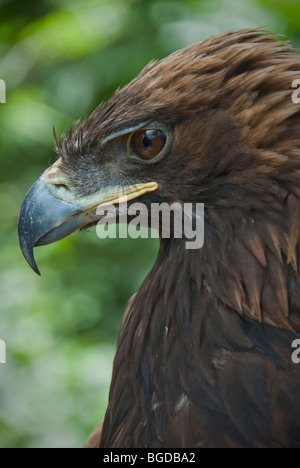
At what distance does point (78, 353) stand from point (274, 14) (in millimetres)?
1899

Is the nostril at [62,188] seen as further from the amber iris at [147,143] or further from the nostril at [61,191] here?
the amber iris at [147,143]

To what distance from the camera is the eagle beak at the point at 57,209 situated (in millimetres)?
2227

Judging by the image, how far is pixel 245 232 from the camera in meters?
2.04

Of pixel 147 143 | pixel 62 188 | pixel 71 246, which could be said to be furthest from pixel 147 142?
pixel 71 246

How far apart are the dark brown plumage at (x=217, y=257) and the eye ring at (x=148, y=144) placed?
0.06 ft

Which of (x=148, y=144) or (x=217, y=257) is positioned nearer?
(x=217, y=257)

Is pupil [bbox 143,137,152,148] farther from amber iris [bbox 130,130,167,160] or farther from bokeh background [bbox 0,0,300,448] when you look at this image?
bokeh background [bbox 0,0,300,448]

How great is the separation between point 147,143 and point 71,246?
2.07 meters

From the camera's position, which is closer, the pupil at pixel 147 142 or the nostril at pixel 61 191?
the pupil at pixel 147 142

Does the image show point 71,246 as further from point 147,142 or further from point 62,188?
point 147,142

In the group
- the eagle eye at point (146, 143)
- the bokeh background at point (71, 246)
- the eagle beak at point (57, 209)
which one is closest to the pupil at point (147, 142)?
the eagle eye at point (146, 143)

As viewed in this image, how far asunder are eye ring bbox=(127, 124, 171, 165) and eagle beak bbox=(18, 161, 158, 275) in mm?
77

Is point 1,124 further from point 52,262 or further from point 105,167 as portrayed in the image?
point 105,167

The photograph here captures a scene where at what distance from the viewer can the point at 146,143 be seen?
2.19 metres
